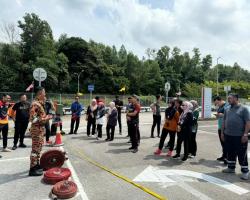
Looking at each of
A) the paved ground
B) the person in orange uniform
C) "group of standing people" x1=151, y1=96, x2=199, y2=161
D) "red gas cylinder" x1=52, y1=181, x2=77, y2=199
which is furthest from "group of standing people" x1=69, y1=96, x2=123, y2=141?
"red gas cylinder" x1=52, y1=181, x2=77, y2=199

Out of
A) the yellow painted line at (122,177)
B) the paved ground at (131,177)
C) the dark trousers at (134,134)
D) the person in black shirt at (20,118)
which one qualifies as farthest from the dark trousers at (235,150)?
the person in black shirt at (20,118)

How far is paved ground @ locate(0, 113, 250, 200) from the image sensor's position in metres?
5.44

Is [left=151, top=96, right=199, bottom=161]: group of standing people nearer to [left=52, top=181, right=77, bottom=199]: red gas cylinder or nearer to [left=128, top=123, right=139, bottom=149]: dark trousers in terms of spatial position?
[left=128, top=123, right=139, bottom=149]: dark trousers

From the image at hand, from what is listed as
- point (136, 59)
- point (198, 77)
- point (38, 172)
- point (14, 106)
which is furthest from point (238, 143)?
point (198, 77)

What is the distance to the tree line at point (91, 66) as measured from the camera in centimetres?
5144

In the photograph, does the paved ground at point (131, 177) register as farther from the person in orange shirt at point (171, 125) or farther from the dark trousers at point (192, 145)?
the person in orange shirt at point (171, 125)

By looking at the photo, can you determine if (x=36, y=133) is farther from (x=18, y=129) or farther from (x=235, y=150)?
(x=235, y=150)

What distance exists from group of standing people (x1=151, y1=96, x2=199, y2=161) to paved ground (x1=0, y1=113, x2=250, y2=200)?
1.12 ft

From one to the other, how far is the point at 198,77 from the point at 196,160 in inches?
3178

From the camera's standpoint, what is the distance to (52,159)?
6.88 meters

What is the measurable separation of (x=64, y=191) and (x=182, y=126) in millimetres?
4314

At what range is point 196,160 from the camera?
27.5 feet

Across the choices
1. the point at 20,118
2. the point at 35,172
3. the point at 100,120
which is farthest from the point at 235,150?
the point at 20,118

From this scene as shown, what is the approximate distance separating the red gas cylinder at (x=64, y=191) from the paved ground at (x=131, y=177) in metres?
0.17
